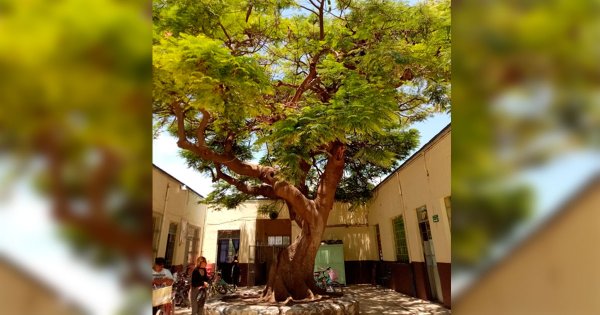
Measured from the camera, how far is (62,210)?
1.62 feet

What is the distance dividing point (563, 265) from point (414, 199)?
8501 millimetres

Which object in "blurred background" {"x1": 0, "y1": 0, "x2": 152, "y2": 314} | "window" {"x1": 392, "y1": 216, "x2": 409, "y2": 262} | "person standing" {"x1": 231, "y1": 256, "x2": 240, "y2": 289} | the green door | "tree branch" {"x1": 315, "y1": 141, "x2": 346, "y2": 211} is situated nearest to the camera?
"blurred background" {"x1": 0, "y1": 0, "x2": 152, "y2": 314}

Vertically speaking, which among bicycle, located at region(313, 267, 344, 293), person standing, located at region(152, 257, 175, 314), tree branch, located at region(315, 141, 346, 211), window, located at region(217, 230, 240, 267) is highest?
tree branch, located at region(315, 141, 346, 211)

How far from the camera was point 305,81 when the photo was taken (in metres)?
6.29

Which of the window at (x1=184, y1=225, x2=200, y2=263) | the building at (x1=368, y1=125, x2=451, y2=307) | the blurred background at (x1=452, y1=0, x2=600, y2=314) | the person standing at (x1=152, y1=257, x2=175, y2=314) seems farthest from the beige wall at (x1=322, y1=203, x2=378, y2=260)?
the blurred background at (x1=452, y1=0, x2=600, y2=314)

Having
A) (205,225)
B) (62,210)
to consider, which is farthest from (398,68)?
(205,225)

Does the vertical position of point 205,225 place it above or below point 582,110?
above

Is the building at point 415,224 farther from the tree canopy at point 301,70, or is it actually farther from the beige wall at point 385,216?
the tree canopy at point 301,70

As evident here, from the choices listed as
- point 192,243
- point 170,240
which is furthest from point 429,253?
point 192,243

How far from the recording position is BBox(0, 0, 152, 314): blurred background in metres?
0.50

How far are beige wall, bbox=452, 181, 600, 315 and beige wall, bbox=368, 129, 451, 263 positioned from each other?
508cm

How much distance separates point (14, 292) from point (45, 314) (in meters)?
0.05

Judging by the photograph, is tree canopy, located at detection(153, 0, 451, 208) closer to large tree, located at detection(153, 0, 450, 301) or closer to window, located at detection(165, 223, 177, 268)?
large tree, located at detection(153, 0, 450, 301)

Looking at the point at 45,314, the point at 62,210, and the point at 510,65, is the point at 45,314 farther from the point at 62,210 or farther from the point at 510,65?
the point at 510,65
